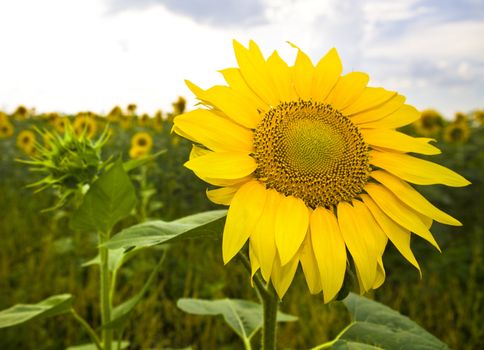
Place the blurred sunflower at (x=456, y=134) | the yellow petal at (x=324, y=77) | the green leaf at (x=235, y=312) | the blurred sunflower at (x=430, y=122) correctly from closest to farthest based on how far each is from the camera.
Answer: the yellow petal at (x=324, y=77), the green leaf at (x=235, y=312), the blurred sunflower at (x=456, y=134), the blurred sunflower at (x=430, y=122)

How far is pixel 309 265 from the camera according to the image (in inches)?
35.4

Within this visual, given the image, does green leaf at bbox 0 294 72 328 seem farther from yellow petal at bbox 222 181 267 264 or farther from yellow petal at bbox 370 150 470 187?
yellow petal at bbox 370 150 470 187

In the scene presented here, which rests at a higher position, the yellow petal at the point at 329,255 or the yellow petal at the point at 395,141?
the yellow petal at the point at 395,141

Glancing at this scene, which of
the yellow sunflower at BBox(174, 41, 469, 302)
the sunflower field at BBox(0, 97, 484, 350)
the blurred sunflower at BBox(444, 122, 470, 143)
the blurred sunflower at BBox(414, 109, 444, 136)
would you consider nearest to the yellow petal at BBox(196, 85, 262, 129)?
the yellow sunflower at BBox(174, 41, 469, 302)

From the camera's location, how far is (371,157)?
102cm

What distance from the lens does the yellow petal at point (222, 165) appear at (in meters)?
0.84

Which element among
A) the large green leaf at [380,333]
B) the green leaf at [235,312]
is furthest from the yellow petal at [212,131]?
the green leaf at [235,312]

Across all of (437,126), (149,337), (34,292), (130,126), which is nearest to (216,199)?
(149,337)

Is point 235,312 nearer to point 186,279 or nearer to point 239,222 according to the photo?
point 239,222

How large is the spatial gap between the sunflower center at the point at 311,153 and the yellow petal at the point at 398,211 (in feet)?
0.11

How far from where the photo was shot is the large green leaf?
106 cm

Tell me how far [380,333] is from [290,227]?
1.38 feet

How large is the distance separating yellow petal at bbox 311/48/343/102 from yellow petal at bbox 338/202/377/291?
0.28 meters

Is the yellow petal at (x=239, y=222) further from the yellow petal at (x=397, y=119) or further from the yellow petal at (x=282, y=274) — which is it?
the yellow petal at (x=397, y=119)
